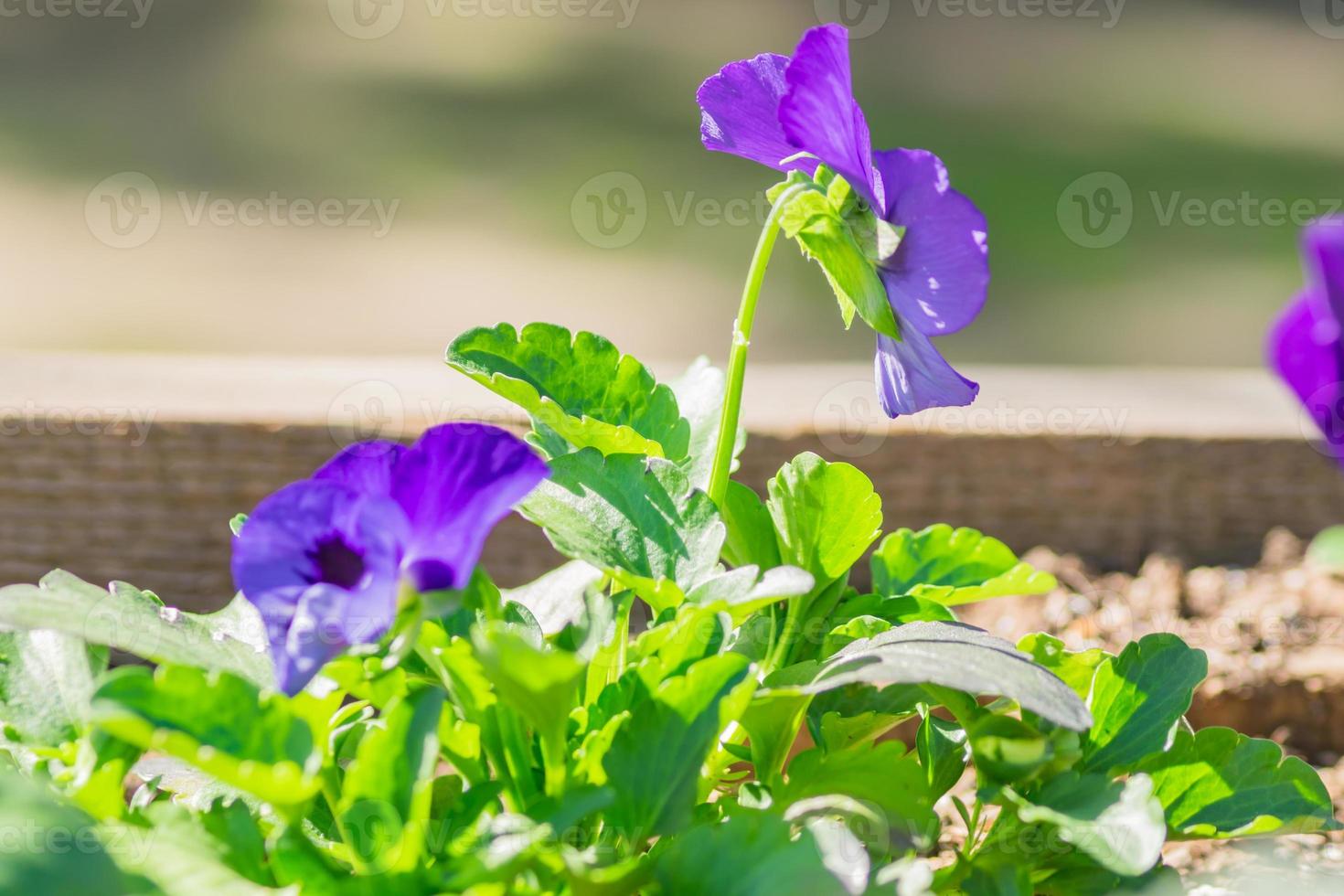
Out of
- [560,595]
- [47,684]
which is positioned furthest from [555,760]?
[47,684]

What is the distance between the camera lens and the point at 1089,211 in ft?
14.0

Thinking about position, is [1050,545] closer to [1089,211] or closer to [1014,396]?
[1014,396]

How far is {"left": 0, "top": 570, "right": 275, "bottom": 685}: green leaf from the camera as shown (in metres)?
0.57

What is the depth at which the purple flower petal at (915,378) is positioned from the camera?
0.67 metres

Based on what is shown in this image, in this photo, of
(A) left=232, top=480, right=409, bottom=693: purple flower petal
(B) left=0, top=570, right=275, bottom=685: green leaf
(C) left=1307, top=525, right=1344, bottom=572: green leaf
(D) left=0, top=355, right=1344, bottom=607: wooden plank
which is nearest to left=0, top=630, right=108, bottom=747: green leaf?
(B) left=0, top=570, right=275, bottom=685: green leaf

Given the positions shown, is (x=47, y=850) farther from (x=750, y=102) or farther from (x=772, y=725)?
(x=750, y=102)

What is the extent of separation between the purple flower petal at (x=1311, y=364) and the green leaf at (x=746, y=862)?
0.24 meters

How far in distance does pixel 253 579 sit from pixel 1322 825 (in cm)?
50

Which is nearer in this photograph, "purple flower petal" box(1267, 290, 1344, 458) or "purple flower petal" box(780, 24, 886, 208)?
"purple flower petal" box(1267, 290, 1344, 458)

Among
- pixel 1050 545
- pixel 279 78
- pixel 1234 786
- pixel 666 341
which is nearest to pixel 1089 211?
pixel 666 341

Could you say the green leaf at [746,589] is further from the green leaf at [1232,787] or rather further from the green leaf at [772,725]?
the green leaf at [1232,787]

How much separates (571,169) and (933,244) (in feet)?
12.1

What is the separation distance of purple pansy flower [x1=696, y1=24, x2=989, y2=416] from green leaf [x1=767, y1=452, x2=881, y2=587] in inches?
2.3

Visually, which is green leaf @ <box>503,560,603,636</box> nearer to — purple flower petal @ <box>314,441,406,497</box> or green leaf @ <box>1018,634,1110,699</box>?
purple flower petal @ <box>314,441,406,497</box>
